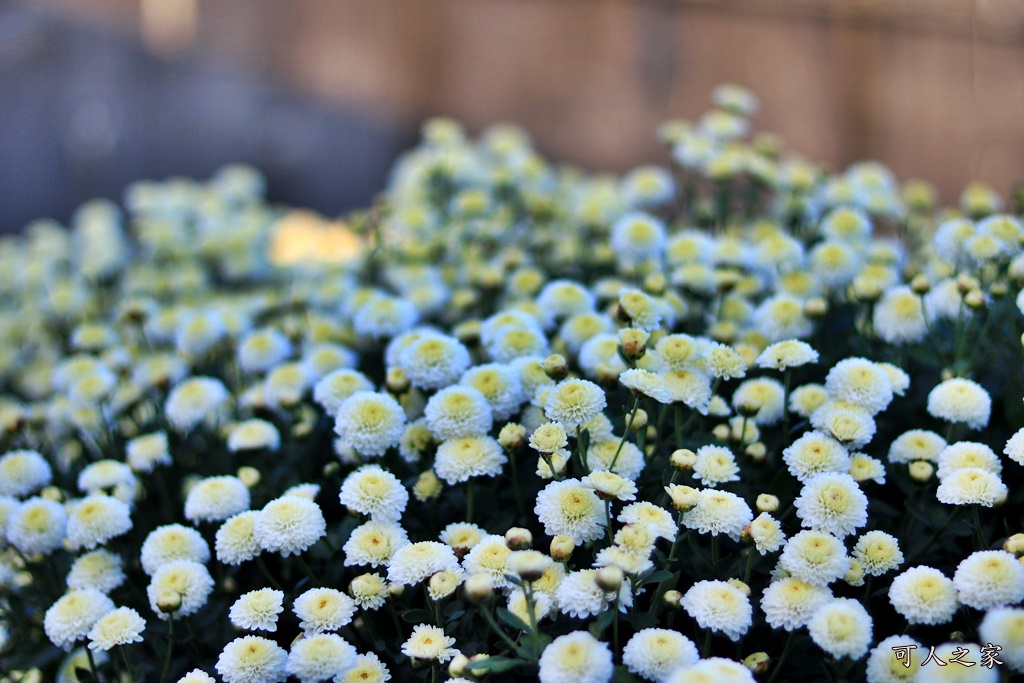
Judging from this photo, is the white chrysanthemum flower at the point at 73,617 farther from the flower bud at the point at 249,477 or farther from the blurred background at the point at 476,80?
the blurred background at the point at 476,80

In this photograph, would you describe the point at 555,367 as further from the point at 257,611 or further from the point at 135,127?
the point at 135,127

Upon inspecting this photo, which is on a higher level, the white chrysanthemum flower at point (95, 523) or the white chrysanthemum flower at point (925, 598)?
the white chrysanthemum flower at point (925, 598)

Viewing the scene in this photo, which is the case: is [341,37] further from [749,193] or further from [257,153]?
[749,193]

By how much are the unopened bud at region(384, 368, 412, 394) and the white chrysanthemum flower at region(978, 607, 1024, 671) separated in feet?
3.23

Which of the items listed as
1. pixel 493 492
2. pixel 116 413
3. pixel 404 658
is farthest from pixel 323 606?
pixel 116 413

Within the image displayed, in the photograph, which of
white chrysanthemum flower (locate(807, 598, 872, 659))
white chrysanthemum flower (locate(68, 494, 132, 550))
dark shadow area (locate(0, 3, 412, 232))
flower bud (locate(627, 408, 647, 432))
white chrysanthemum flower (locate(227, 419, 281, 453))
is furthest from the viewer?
→ dark shadow area (locate(0, 3, 412, 232))

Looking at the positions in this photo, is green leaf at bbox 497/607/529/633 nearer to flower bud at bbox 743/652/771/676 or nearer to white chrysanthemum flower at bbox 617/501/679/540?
white chrysanthemum flower at bbox 617/501/679/540

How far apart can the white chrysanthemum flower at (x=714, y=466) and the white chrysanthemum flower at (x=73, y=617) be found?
98 centimetres

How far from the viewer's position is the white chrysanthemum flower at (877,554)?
1295 millimetres

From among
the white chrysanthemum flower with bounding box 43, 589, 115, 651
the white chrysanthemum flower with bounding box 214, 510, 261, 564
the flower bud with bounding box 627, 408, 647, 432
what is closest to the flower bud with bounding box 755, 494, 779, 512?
the flower bud with bounding box 627, 408, 647, 432

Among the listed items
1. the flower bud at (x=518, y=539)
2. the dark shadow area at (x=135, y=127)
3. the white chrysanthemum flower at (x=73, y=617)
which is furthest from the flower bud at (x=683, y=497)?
the dark shadow area at (x=135, y=127)

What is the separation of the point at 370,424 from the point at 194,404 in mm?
618

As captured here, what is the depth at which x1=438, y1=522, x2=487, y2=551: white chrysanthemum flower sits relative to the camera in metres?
1.36

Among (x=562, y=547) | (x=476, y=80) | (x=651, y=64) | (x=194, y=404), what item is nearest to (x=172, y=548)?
(x=194, y=404)
